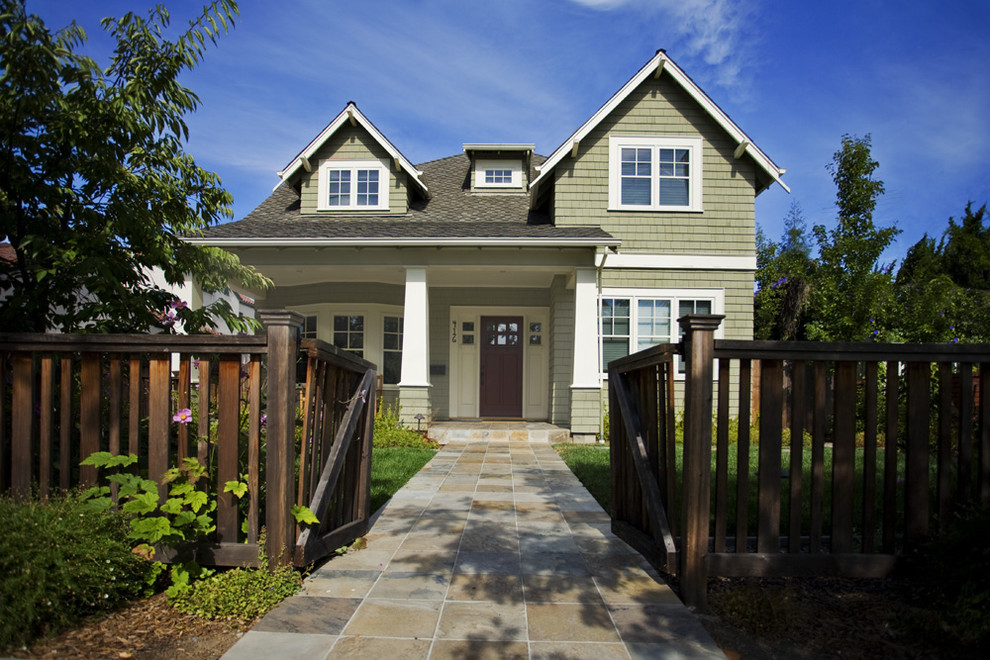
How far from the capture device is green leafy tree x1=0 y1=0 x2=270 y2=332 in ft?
11.6

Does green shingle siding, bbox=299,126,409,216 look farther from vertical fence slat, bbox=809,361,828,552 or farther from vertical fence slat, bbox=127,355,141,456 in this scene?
vertical fence slat, bbox=809,361,828,552

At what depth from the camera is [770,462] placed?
3.28 m

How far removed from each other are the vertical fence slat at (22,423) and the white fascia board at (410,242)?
711cm

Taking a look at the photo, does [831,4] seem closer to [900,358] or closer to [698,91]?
[698,91]

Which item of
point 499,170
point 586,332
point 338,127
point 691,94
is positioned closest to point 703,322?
point 586,332

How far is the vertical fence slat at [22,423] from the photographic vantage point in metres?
3.29

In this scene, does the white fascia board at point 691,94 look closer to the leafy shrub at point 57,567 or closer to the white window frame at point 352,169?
the white window frame at point 352,169

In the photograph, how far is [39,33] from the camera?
136 inches

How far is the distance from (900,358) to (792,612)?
1.52 metres

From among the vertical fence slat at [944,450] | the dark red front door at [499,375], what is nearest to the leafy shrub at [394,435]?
the dark red front door at [499,375]

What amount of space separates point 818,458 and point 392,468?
5.22m

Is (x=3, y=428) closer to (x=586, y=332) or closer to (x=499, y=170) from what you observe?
(x=586, y=332)

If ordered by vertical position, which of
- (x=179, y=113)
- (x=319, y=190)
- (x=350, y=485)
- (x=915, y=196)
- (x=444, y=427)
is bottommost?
(x=444, y=427)

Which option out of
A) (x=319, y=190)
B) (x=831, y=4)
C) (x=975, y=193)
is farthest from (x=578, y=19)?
(x=975, y=193)
